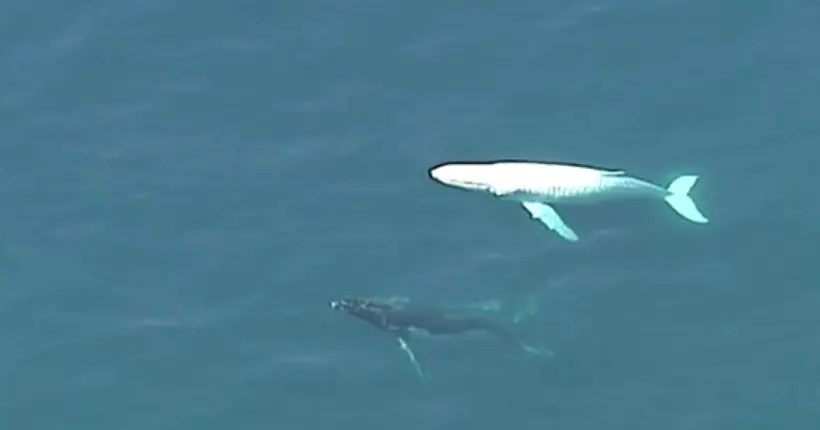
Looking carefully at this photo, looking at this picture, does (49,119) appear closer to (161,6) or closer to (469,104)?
(161,6)

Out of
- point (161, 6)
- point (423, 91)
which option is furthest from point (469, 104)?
point (161, 6)

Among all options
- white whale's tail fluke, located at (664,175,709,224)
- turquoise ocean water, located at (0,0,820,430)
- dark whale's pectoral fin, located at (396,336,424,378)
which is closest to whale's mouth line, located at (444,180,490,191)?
turquoise ocean water, located at (0,0,820,430)

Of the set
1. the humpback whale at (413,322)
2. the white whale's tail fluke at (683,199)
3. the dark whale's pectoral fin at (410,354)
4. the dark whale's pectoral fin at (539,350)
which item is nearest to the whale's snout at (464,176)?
the humpback whale at (413,322)

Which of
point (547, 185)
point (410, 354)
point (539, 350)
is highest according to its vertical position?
point (547, 185)

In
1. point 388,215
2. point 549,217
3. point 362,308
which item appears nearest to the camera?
point 549,217

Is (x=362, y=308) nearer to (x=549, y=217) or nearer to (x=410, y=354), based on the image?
(x=410, y=354)

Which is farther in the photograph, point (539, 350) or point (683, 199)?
point (539, 350)

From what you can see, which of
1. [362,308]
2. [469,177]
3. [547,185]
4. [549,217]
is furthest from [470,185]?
[362,308]
